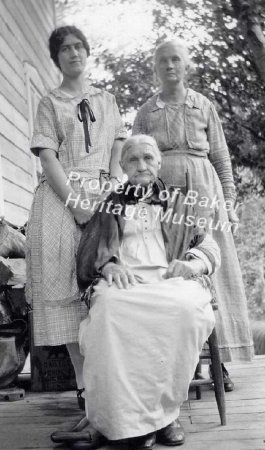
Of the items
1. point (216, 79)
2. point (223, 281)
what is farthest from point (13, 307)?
point (216, 79)

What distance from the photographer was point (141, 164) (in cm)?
235

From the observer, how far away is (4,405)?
2957 mm

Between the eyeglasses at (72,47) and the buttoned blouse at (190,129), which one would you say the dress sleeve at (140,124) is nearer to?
the buttoned blouse at (190,129)

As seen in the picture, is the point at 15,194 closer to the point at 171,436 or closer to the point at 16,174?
the point at 16,174

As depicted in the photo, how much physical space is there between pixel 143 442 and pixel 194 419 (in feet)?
1.71

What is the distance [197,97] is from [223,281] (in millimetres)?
976

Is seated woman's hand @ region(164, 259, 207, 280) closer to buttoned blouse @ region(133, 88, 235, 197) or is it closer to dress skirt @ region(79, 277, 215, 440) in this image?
dress skirt @ region(79, 277, 215, 440)

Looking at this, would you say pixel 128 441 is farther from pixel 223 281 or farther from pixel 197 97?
pixel 197 97

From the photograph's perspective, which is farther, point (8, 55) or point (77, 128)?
point (8, 55)

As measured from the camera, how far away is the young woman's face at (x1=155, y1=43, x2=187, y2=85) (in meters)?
2.86

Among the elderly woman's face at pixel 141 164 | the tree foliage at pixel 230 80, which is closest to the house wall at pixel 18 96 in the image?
the tree foliage at pixel 230 80

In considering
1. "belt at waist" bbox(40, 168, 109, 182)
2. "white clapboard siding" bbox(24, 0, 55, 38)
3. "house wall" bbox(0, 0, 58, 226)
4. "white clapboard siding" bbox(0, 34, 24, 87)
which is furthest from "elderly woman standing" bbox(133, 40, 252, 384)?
"white clapboard siding" bbox(24, 0, 55, 38)

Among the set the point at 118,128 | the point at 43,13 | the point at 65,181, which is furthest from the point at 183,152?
the point at 43,13

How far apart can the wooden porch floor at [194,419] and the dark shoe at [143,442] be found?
0.27 ft
